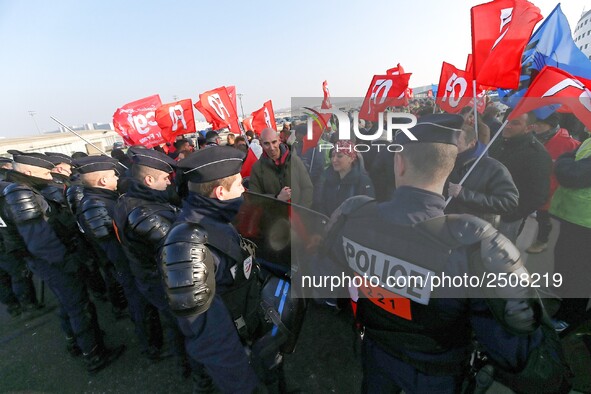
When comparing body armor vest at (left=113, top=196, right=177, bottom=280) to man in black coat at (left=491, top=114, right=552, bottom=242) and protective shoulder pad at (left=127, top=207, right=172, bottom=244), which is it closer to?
protective shoulder pad at (left=127, top=207, right=172, bottom=244)

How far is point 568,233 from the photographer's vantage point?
9.48 ft

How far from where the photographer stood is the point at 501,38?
9.87ft

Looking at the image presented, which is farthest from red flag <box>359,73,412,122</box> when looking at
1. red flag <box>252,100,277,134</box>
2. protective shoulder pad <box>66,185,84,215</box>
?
protective shoulder pad <box>66,185,84,215</box>

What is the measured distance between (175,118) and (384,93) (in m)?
4.86

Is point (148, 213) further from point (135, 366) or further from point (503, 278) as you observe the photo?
point (503, 278)

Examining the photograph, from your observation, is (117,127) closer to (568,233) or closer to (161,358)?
(161,358)

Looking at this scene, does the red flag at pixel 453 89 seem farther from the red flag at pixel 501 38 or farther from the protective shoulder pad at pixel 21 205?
the protective shoulder pad at pixel 21 205

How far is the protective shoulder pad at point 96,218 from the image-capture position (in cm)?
267

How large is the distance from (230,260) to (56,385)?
112 inches

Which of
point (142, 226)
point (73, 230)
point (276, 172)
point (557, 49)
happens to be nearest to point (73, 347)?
point (73, 230)

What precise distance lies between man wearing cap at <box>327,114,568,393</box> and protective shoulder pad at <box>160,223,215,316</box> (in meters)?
0.80

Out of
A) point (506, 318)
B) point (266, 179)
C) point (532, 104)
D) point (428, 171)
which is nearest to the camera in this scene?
point (506, 318)

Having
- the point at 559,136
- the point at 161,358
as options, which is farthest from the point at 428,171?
the point at 559,136

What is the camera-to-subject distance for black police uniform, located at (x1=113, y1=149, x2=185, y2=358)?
209cm
